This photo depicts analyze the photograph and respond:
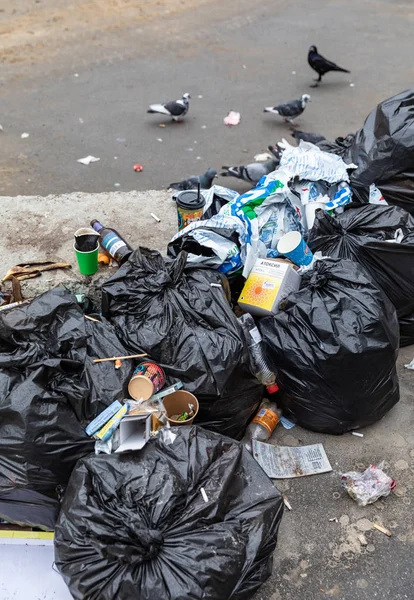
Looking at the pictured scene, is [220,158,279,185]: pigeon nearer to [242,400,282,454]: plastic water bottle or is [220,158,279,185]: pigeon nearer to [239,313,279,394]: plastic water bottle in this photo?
[239,313,279,394]: plastic water bottle

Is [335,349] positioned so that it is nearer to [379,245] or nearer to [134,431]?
[379,245]

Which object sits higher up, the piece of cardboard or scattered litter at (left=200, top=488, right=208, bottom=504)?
the piece of cardboard

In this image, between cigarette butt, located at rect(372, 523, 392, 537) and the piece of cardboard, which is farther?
cigarette butt, located at rect(372, 523, 392, 537)

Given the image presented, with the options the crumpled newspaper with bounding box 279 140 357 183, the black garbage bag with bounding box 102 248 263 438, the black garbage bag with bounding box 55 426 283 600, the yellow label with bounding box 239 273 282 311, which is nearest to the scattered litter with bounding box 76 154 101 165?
the crumpled newspaper with bounding box 279 140 357 183

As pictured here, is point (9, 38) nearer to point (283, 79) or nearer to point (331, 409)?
point (283, 79)

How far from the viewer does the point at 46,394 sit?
1.96 m

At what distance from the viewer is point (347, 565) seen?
2043 millimetres

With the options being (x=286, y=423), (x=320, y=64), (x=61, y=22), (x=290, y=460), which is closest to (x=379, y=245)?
(x=286, y=423)

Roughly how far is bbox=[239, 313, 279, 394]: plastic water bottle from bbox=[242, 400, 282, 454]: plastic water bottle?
0.12 metres

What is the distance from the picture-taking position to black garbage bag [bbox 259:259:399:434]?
233 centimetres

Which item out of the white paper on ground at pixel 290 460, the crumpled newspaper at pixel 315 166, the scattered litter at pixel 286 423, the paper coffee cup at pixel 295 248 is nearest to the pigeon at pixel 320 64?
the crumpled newspaper at pixel 315 166

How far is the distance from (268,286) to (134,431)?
102 centimetres

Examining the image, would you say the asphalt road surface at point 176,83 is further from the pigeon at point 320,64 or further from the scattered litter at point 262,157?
the pigeon at point 320,64

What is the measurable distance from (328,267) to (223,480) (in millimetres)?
1188
